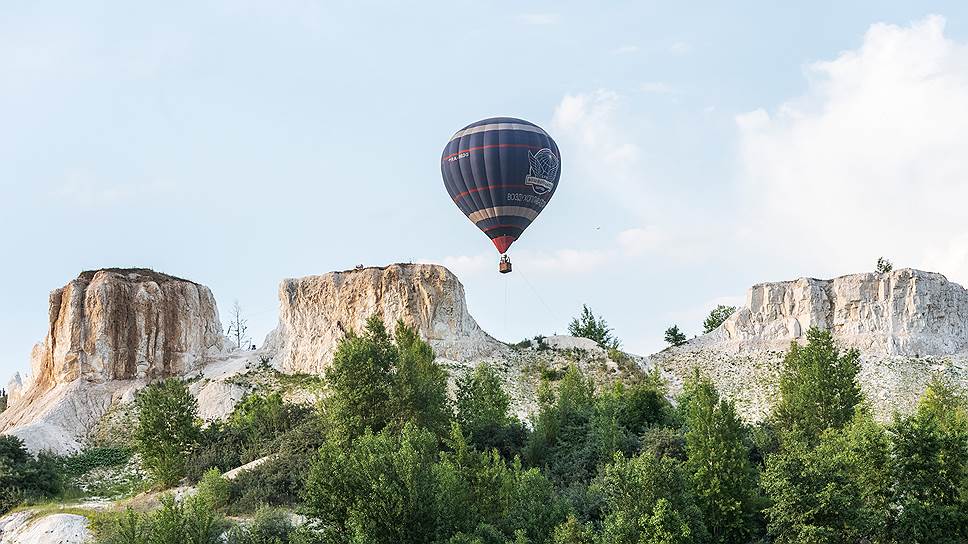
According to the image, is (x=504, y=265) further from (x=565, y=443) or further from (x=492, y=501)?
(x=492, y=501)

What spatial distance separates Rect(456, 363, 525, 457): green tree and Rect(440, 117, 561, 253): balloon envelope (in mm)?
7587

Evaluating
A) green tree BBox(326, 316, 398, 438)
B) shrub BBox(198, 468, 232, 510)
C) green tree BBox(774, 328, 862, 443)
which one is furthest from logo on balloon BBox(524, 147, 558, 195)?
shrub BBox(198, 468, 232, 510)

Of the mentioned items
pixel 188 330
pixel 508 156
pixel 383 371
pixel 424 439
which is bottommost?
Result: pixel 424 439

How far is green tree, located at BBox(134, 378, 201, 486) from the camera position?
42906 millimetres

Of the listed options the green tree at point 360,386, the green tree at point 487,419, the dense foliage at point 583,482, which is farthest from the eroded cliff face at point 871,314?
the green tree at point 360,386

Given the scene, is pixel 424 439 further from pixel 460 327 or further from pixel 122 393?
pixel 122 393

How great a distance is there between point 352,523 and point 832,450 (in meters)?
15.7

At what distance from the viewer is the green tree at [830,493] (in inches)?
1080

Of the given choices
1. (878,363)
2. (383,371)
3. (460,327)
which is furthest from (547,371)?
(383,371)

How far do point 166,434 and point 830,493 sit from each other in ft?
96.2

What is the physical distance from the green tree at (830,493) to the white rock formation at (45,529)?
2260cm

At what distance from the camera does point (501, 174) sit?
155 ft

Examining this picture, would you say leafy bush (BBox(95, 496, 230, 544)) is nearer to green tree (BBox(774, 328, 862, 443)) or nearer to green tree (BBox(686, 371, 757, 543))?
green tree (BBox(686, 371, 757, 543))

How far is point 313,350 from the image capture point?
68.6 m
